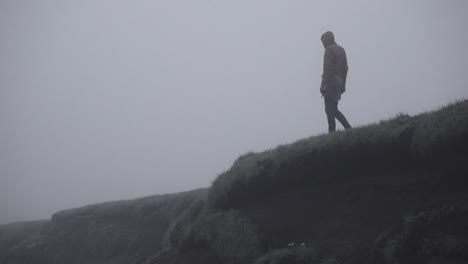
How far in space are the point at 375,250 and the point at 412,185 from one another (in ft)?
7.69

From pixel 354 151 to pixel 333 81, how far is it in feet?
15.2

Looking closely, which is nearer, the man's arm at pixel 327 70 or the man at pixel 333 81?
the man at pixel 333 81

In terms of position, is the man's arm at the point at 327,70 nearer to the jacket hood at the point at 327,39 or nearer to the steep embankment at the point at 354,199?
the jacket hood at the point at 327,39

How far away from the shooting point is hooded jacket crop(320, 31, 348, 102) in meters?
14.0

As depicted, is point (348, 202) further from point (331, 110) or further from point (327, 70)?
point (327, 70)

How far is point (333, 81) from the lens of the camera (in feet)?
46.1

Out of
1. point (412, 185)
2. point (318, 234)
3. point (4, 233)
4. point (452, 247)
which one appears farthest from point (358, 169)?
point (4, 233)

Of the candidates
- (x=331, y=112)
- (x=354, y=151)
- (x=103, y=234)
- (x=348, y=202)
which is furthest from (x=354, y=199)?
(x=103, y=234)

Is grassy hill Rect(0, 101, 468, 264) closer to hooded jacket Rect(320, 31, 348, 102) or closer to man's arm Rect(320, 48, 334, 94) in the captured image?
hooded jacket Rect(320, 31, 348, 102)

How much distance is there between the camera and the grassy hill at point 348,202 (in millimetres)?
6895

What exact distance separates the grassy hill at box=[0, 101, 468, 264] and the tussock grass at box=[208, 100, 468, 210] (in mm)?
28

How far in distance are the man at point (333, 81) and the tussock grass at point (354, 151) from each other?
2765 mm

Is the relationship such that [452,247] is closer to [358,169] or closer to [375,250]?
[375,250]

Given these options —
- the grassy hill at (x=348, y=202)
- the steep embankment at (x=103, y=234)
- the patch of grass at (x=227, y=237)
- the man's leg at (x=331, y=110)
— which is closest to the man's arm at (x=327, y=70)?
the man's leg at (x=331, y=110)
